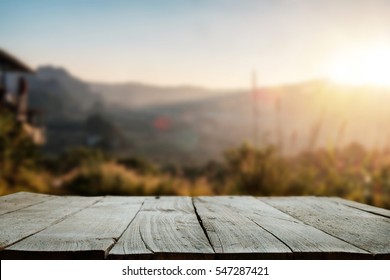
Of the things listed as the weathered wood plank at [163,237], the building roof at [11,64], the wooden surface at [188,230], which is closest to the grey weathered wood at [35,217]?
the wooden surface at [188,230]

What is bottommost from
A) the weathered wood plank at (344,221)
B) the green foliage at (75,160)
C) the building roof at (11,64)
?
A: the green foliage at (75,160)

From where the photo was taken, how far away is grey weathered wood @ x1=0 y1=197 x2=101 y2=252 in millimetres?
844

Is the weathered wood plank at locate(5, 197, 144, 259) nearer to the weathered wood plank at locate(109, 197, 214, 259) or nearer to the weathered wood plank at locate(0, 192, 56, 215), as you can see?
the weathered wood plank at locate(109, 197, 214, 259)

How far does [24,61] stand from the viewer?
57.7 ft

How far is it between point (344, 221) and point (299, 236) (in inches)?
12.1

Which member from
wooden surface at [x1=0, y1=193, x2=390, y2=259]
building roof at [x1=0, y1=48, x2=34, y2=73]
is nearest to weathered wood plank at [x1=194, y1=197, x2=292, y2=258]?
wooden surface at [x1=0, y1=193, x2=390, y2=259]

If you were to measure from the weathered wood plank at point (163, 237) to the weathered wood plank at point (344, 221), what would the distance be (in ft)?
1.09

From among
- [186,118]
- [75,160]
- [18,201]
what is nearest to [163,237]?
[18,201]

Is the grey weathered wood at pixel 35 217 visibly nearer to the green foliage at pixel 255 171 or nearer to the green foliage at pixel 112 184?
the green foliage at pixel 255 171

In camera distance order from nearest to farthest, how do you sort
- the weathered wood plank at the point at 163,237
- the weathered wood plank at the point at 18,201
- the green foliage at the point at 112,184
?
1. the weathered wood plank at the point at 163,237
2. the weathered wood plank at the point at 18,201
3. the green foliage at the point at 112,184

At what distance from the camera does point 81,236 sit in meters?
0.82

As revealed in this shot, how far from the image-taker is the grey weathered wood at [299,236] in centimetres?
73

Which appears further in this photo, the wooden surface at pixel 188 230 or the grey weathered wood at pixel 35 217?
the grey weathered wood at pixel 35 217
